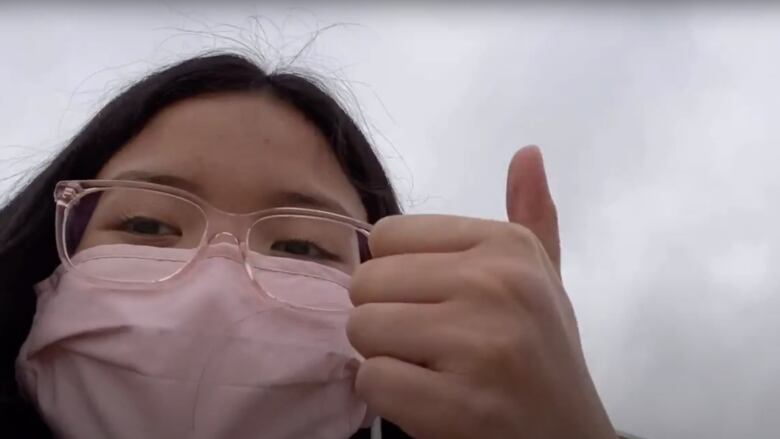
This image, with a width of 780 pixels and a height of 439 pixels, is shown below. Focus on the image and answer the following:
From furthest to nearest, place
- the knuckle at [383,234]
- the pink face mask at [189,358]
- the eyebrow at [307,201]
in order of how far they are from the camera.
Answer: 1. the eyebrow at [307,201]
2. the pink face mask at [189,358]
3. the knuckle at [383,234]

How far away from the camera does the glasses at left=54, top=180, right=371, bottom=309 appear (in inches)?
41.6

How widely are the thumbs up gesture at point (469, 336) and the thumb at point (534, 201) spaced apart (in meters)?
0.11

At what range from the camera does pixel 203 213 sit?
3.51ft

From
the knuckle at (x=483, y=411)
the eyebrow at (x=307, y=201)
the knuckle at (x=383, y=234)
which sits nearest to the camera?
the knuckle at (x=483, y=411)

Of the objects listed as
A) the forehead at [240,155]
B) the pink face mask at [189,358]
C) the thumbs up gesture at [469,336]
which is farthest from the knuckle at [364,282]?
the forehead at [240,155]

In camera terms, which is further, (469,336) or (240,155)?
(240,155)

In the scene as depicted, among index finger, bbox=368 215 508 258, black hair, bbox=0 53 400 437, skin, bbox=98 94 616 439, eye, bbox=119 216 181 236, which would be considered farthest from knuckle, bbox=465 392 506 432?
black hair, bbox=0 53 400 437

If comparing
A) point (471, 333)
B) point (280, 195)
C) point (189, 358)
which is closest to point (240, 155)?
point (280, 195)

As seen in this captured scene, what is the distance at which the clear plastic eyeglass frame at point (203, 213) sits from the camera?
105 cm

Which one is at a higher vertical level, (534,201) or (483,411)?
(534,201)

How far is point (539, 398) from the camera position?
694 millimetres

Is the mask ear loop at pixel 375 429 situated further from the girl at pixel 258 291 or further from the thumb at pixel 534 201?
the thumb at pixel 534 201

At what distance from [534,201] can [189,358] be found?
0.52 meters

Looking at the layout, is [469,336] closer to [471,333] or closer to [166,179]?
[471,333]
